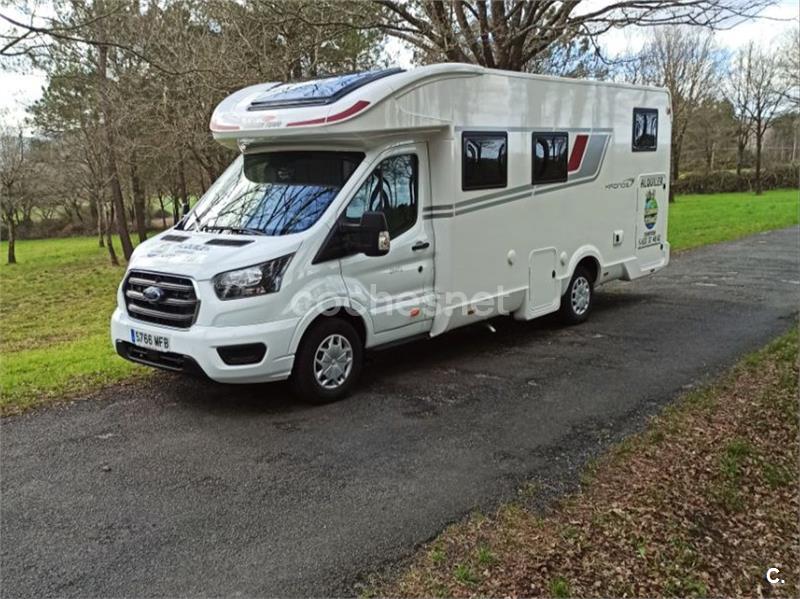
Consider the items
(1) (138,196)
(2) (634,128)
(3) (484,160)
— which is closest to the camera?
(3) (484,160)

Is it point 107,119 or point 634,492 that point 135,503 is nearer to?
point 634,492

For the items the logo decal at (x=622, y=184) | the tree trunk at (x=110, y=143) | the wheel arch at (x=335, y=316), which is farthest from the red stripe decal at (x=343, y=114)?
the tree trunk at (x=110, y=143)

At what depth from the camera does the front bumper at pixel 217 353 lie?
5.31 metres

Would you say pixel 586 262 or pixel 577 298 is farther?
pixel 586 262

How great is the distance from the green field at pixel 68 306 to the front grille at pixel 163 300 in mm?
1106

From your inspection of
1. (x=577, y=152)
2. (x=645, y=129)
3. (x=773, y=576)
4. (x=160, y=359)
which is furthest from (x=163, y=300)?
(x=645, y=129)

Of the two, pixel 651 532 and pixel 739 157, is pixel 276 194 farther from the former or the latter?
pixel 739 157

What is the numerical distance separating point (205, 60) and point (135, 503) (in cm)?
998

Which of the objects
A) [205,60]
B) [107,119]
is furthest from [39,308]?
[205,60]

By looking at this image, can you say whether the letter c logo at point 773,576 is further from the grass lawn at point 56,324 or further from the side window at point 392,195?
the grass lawn at point 56,324

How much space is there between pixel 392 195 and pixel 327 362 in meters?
1.71

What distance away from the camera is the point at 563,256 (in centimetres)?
833

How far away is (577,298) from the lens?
8773mm

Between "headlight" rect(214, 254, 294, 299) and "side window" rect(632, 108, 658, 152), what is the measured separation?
5.96 m
